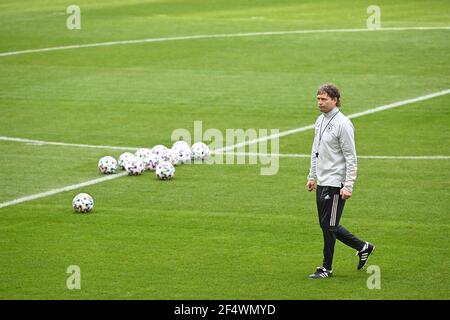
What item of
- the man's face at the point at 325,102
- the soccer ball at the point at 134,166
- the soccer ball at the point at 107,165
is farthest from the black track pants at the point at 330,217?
the soccer ball at the point at 107,165

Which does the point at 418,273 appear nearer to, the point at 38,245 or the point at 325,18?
the point at 38,245

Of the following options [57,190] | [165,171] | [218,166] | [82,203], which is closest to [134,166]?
[165,171]

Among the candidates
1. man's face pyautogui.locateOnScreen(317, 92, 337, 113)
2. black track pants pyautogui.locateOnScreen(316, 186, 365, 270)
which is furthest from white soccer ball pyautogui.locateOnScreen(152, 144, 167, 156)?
man's face pyautogui.locateOnScreen(317, 92, 337, 113)

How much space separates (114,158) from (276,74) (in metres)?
11.8

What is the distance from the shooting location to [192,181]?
67.2 feet

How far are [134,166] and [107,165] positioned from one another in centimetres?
60

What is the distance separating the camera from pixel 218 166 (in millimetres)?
22031

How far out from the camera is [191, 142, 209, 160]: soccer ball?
880 inches

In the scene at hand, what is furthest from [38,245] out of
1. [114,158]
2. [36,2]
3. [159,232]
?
[36,2]

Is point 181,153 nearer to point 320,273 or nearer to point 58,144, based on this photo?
point 58,144

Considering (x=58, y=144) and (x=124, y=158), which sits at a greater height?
(x=58, y=144)

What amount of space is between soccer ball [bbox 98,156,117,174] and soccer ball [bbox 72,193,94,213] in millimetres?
3319

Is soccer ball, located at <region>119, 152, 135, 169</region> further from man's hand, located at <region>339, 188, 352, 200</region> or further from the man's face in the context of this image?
man's hand, located at <region>339, 188, 352, 200</region>
